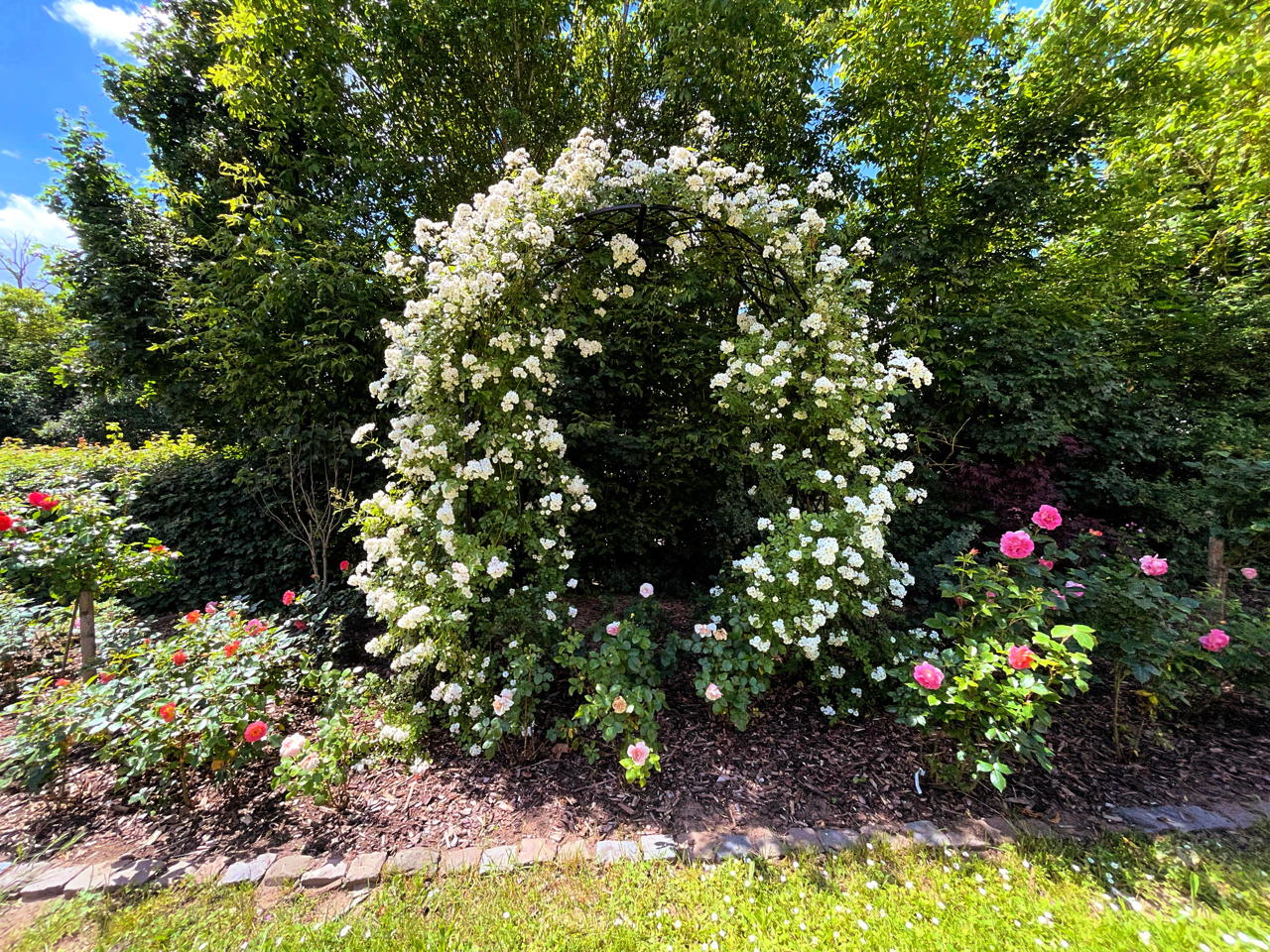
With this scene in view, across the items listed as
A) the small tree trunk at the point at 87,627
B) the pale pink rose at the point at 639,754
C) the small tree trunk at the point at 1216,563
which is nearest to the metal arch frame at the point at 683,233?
the pale pink rose at the point at 639,754

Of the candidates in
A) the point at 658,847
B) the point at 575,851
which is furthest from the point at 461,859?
the point at 658,847

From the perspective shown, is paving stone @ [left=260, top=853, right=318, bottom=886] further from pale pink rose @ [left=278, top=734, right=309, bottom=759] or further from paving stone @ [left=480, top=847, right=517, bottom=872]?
paving stone @ [left=480, top=847, right=517, bottom=872]

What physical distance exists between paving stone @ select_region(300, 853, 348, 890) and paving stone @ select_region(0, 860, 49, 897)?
0.92 m

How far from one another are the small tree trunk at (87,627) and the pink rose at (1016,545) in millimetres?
4476

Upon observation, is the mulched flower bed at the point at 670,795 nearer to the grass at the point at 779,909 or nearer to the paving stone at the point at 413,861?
the paving stone at the point at 413,861

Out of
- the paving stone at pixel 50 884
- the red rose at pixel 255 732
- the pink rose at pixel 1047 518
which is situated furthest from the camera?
the pink rose at pixel 1047 518

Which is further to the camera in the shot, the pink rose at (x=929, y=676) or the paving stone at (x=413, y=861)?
the pink rose at (x=929, y=676)

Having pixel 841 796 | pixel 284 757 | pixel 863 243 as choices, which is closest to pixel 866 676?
pixel 841 796

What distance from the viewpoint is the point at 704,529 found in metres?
3.86

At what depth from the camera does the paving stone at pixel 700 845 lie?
5.85 ft

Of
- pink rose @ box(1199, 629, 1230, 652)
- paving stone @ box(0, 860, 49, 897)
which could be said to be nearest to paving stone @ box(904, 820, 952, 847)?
pink rose @ box(1199, 629, 1230, 652)

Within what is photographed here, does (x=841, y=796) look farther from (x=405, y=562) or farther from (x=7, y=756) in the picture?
(x=7, y=756)

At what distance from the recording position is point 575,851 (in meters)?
1.81

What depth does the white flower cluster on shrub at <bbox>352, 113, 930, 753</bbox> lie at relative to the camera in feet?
7.52
